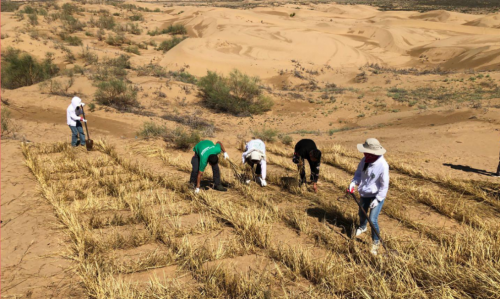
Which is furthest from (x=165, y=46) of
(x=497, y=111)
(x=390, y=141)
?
(x=497, y=111)

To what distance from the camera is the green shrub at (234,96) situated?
18.3m

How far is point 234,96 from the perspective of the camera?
742 inches

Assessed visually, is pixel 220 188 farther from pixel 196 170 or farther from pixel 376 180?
pixel 376 180

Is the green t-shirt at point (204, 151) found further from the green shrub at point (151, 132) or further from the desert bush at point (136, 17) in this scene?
the desert bush at point (136, 17)

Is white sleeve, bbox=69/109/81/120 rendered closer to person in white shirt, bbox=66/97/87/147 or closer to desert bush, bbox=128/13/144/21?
person in white shirt, bbox=66/97/87/147

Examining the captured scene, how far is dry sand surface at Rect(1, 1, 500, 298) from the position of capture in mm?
3883

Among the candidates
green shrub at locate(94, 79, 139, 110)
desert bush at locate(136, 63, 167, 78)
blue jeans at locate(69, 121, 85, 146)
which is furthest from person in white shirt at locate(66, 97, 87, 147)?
desert bush at locate(136, 63, 167, 78)

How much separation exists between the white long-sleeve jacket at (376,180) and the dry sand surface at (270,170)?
779 millimetres

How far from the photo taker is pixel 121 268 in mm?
3945

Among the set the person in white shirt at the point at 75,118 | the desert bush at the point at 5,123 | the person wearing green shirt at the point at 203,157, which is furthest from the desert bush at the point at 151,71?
the person wearing green shirt at the point at 203,157

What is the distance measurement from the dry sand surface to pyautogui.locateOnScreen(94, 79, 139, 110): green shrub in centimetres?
92

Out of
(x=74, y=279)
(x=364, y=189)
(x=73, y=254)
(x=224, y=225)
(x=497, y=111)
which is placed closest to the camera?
(x=74, y=279)

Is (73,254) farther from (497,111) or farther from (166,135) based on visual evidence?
(497,111)

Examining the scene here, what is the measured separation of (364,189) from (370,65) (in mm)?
29322
